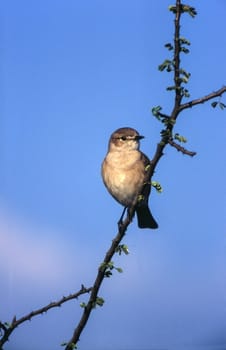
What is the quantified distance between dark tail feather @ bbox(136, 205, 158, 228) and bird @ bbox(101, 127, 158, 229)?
626mm

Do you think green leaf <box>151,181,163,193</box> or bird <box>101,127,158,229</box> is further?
bird <box>101,127,158,229</box>

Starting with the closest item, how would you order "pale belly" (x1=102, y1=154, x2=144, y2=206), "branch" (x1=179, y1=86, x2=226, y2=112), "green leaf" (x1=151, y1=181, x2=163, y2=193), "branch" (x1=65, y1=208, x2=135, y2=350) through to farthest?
"branch" (x1=179, y1=86, x2=226, y2=112)
"branch" (x1=65, y1=208, x2=135, y2=350)
"green leaf" (x1=151, y1=181, x2=163, y2=193)
"pale belly" (x1=102, y1=154, x2=144, y2=206)

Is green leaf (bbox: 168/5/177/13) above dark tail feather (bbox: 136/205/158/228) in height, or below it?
below

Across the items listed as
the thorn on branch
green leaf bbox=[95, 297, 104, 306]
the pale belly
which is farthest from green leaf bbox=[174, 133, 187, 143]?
the pale belly

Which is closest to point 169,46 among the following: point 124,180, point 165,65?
point 165,65

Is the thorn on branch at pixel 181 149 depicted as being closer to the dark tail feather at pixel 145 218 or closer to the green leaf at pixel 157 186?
the green leaf at pixel 157 186

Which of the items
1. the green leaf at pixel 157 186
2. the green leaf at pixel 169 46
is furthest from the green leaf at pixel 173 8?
the green leaf at pixel 157 186

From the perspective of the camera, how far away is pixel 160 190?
3766mm

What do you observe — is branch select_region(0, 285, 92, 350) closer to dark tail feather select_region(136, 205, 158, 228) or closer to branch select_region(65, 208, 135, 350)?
branch select_region(65, 208, 135, 350)

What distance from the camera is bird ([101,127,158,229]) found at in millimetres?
6867

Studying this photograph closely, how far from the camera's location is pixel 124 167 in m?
6.98

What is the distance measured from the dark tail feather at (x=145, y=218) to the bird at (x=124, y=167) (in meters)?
0.63

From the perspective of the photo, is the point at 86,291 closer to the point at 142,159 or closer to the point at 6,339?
the point at 6,339

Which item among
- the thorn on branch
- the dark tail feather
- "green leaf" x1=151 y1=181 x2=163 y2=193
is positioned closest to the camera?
the thorn on branch
